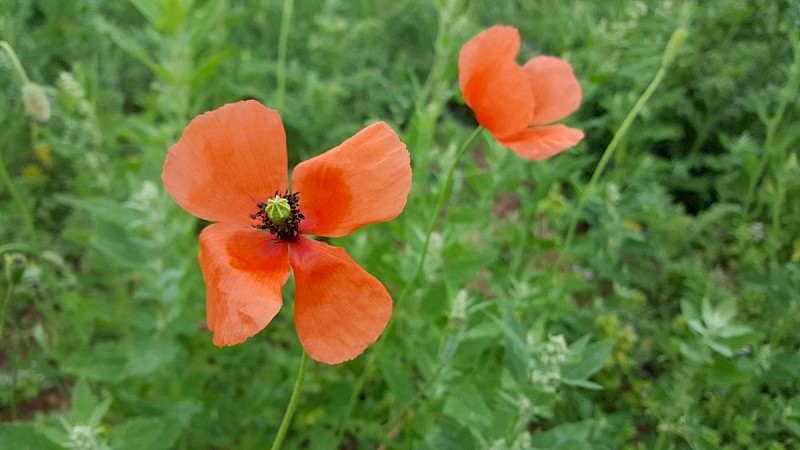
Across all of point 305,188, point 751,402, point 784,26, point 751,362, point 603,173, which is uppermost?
point 305,188

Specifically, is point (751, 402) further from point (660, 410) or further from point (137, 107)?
point (137, 107)

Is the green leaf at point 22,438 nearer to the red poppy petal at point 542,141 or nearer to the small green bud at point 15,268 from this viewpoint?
the small green bud at point 15,268

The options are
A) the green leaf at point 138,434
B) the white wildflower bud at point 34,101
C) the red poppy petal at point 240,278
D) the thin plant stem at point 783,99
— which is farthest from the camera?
the thin plant stem at point 783,99

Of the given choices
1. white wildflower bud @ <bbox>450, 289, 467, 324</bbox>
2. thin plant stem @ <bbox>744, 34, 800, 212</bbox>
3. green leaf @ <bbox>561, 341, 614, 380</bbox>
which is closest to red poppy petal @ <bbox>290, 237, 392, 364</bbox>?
white wildflower bud @ <bbox>450, 289, 467, 324</bbox>

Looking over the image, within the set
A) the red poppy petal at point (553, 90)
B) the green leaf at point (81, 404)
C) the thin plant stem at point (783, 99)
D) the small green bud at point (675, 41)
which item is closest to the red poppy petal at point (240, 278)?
the green leaf at point (81, 404)

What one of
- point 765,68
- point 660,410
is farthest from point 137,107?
point 765,68

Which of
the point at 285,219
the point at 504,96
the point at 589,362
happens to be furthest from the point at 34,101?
the point at 589,362
